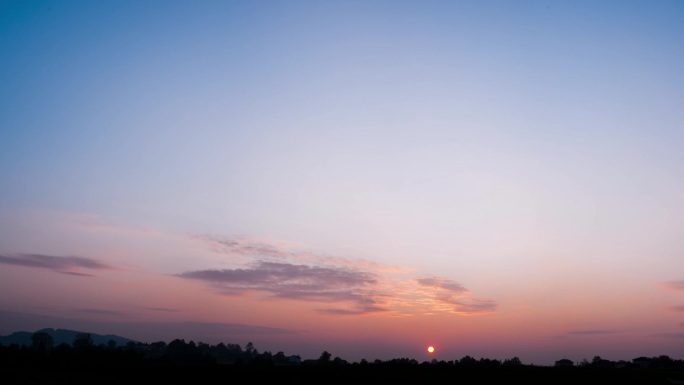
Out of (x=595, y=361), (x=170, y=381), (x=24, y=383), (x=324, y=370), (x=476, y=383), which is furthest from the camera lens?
(x=595, y=361)

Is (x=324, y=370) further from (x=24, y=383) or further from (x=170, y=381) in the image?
(x=24, y=383)

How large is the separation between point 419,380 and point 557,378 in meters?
18.9

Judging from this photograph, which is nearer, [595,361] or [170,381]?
[170,381]

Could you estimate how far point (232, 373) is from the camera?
202 ft

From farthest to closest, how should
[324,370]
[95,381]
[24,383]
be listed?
[324,370], [95,381], [24,383]

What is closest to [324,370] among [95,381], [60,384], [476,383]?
[476,383]

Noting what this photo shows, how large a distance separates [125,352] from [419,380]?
46.1 metres

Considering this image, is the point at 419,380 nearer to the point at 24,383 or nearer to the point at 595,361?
the point at 24,383

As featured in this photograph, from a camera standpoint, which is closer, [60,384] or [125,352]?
[60,384]

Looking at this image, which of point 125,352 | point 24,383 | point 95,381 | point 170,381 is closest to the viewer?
point 24,383

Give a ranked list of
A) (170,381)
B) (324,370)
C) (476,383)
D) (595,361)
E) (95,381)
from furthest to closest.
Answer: (595,361) → (324,370) → (476,383) → (170,381) → (95,381)

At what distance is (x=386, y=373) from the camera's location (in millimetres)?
69938

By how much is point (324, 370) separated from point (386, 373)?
295 inches

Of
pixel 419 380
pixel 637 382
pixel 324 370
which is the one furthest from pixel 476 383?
pixel 637 382
